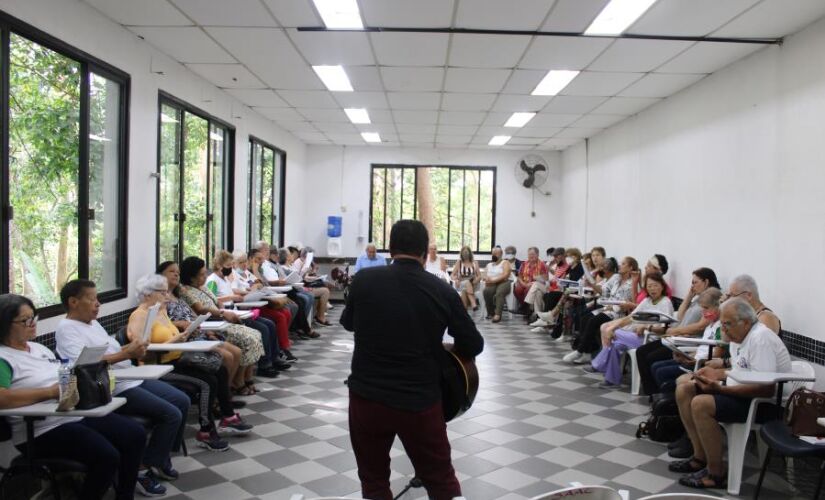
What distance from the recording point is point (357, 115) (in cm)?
953

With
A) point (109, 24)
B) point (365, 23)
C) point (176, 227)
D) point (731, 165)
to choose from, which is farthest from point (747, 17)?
point (176, 227)

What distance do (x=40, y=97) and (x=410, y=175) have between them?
963 cm

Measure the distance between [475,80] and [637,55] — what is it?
6.04 feet

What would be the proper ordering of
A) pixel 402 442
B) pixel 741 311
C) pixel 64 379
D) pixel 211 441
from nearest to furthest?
pixel 402 442
pixel 64 379
pixel 741 311
pixel 211 441

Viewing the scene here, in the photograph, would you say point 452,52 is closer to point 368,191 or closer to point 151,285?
point 151,285

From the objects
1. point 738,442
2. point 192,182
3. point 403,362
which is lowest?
point 738,442

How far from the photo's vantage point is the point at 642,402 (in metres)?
5.70

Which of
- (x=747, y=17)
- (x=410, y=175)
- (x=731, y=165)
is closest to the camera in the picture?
(x=747, y=17)

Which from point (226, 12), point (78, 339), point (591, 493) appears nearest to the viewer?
point (591, 493)

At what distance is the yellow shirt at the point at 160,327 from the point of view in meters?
4.10

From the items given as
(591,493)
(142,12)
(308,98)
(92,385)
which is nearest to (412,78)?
(308,98)

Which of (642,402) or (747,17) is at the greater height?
(747,17)

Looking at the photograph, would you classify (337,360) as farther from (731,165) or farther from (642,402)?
(731,165)

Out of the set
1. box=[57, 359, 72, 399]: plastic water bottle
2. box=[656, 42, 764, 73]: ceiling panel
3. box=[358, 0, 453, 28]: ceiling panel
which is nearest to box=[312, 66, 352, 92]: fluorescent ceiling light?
box=[358, 0, 453, 28]: ceiling panel
